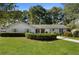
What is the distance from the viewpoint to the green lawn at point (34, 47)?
13914 millimetres

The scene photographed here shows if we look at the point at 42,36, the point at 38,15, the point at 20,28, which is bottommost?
the point at 42,36

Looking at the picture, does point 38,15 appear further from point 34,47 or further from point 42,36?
point 34,47

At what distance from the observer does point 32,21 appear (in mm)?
14141

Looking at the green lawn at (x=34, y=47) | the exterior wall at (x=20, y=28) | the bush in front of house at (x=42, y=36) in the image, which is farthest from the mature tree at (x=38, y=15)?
the green lawn at (x=34, y=47)

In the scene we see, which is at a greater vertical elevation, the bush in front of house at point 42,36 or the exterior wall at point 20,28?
the exterior wall at point 20,28

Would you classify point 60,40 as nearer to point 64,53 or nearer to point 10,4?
point 64,53

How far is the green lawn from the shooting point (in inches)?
548

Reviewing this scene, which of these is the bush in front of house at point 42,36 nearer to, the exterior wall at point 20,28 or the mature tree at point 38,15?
the exterior wall at point 20,28

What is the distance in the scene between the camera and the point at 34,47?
14.0 meters

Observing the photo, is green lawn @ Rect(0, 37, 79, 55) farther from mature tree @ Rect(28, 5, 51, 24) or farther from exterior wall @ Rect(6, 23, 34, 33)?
mature tree @ Rect(28, 5, 51, 24)

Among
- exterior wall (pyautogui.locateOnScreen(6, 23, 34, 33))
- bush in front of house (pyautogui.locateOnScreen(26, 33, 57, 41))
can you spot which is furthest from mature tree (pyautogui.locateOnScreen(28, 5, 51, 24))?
bush in front of house (pyautogui.locateOnScreen(26, 33, 57, 41))

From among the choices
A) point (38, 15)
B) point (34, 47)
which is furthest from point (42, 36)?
point (38, 15)

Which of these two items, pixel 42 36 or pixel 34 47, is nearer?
pixel 34 47

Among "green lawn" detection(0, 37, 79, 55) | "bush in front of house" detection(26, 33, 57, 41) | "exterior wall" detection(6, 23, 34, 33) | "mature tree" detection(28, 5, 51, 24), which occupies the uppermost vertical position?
"mature tree" detection(28, 5, 51, 24)
